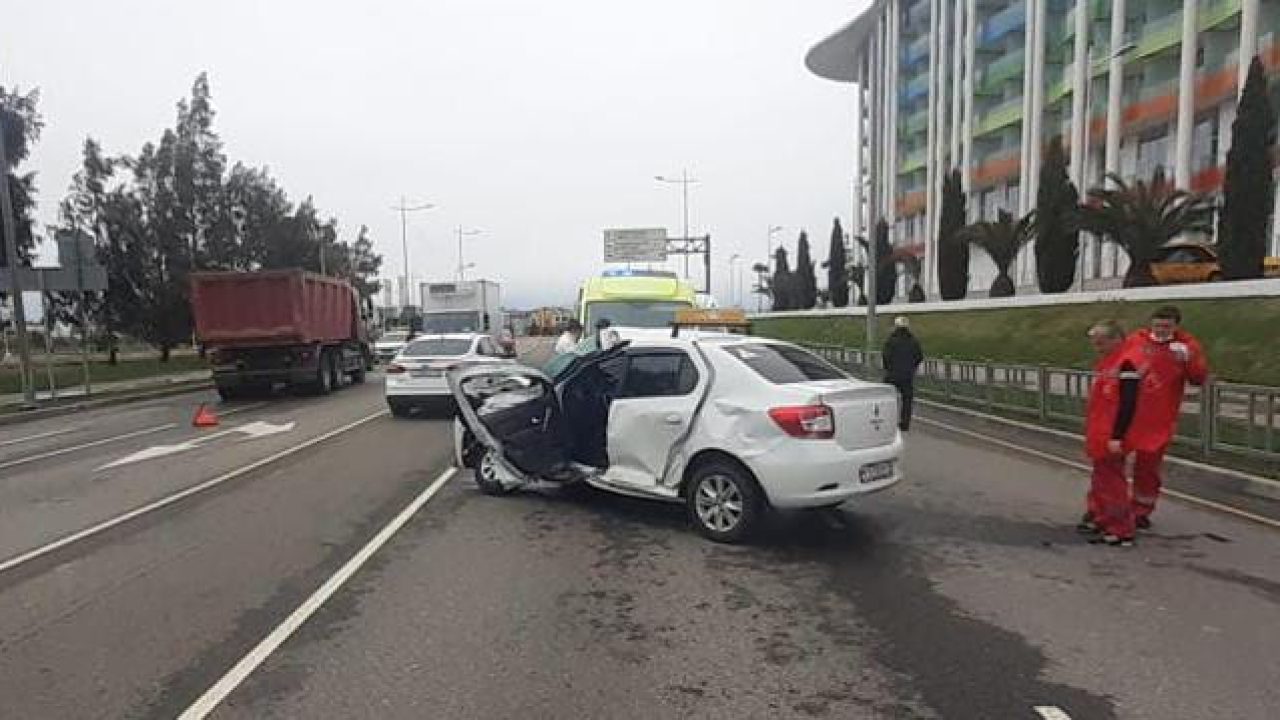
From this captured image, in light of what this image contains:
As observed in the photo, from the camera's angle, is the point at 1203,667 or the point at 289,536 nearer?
the point at 1203,667

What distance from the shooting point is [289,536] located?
7.31m

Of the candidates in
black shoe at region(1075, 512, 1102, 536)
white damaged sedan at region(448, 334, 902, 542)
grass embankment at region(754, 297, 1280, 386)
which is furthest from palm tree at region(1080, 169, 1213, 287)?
white damaged sedan at region(448, 334, 902, 542)

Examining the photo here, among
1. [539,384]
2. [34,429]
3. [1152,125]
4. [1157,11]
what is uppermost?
[1157,11]

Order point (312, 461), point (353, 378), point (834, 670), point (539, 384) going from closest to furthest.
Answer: point (834, 670) < point (539, 384) < point (312, 461) < point (353, 378)

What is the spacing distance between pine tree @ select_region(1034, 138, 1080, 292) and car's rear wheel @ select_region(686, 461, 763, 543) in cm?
2856

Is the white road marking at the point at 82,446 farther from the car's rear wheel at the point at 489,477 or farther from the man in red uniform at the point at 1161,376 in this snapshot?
the man in red uniform at the point at 1161,376

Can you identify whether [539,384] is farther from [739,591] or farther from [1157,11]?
[1157,11]

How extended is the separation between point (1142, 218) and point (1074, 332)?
206 inches

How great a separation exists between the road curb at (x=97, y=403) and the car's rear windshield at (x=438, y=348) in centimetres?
859

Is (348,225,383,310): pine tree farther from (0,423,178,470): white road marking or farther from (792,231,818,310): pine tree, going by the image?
(0,423,178,470): white road marking

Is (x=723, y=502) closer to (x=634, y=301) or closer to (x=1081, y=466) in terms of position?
(x=1081, y=466)

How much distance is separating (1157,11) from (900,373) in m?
37.5

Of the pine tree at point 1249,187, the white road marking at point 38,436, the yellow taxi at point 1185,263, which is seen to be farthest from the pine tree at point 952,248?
the white road marking at point 38,436

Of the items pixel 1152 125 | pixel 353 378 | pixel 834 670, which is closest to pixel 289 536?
pixel 834 670
